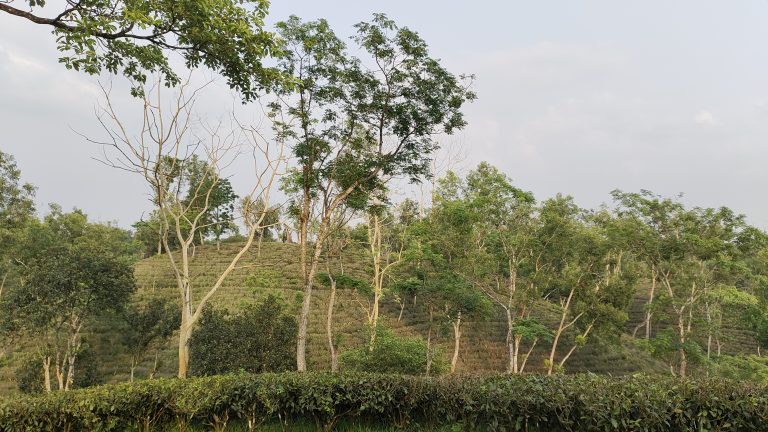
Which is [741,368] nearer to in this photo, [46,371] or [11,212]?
[46,371]

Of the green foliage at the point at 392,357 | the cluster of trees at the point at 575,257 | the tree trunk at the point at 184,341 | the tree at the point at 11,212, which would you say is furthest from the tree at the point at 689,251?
the tree at the point at 11,212

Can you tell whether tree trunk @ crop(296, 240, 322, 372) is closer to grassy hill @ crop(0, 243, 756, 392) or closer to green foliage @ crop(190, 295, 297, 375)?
green foliage @ crop(190, 295, 297, 375)

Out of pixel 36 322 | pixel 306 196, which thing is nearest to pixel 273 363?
pixel 306 196

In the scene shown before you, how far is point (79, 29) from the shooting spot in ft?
14.8

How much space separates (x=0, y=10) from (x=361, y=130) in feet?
31.8

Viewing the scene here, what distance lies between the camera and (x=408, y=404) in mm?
6305

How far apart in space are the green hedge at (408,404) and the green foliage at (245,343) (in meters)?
7.41

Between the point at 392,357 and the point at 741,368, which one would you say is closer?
the point at 392,357

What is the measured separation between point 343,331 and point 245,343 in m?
13.1

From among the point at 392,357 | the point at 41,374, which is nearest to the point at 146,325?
the point at 41,374

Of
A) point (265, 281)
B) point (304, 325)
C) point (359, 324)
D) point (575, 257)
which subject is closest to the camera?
point (304, 325)

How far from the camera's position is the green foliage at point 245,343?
14195mm

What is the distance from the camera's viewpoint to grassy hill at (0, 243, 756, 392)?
21719 mm

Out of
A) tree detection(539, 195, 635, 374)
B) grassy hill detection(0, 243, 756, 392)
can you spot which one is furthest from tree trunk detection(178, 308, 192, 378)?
tree detection(539, 195, 635, 374)
